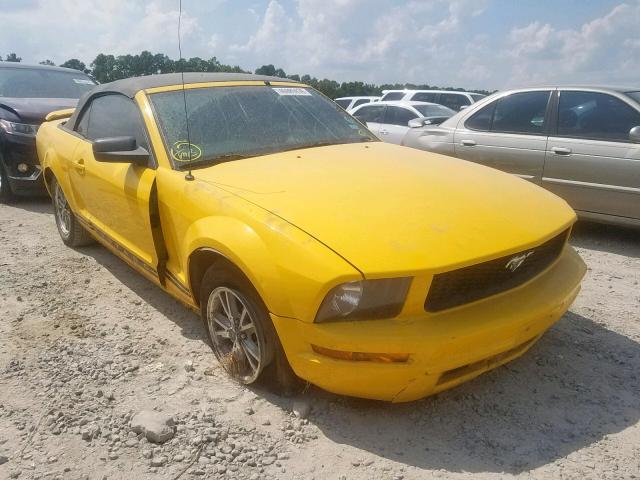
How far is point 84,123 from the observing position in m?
4.30

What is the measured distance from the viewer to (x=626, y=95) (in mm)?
4805

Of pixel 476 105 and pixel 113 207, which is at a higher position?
pixel 476 105

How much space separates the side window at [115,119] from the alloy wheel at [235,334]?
3.56 ft

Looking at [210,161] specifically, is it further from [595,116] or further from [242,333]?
[595,116]

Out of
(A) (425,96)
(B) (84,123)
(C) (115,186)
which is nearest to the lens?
(C) (115,186)

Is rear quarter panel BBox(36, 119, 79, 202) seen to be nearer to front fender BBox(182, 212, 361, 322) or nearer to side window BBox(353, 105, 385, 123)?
front fender BBox(182, 212, 361, 322)

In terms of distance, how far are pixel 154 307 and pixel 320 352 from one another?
1.87 metres

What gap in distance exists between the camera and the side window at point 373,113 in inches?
388

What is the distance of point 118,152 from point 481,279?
207 centimetres

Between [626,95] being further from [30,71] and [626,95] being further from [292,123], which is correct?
[30,71]

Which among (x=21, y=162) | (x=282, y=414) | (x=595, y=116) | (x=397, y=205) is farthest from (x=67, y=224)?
(x=595, y=116)

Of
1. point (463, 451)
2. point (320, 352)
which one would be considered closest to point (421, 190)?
point (320, 352)

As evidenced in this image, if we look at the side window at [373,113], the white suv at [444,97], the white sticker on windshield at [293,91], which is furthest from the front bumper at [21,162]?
the white suv at [444,97]

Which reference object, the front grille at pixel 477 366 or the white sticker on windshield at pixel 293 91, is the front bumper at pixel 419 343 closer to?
Answer: the front grille at pixel 477 366
